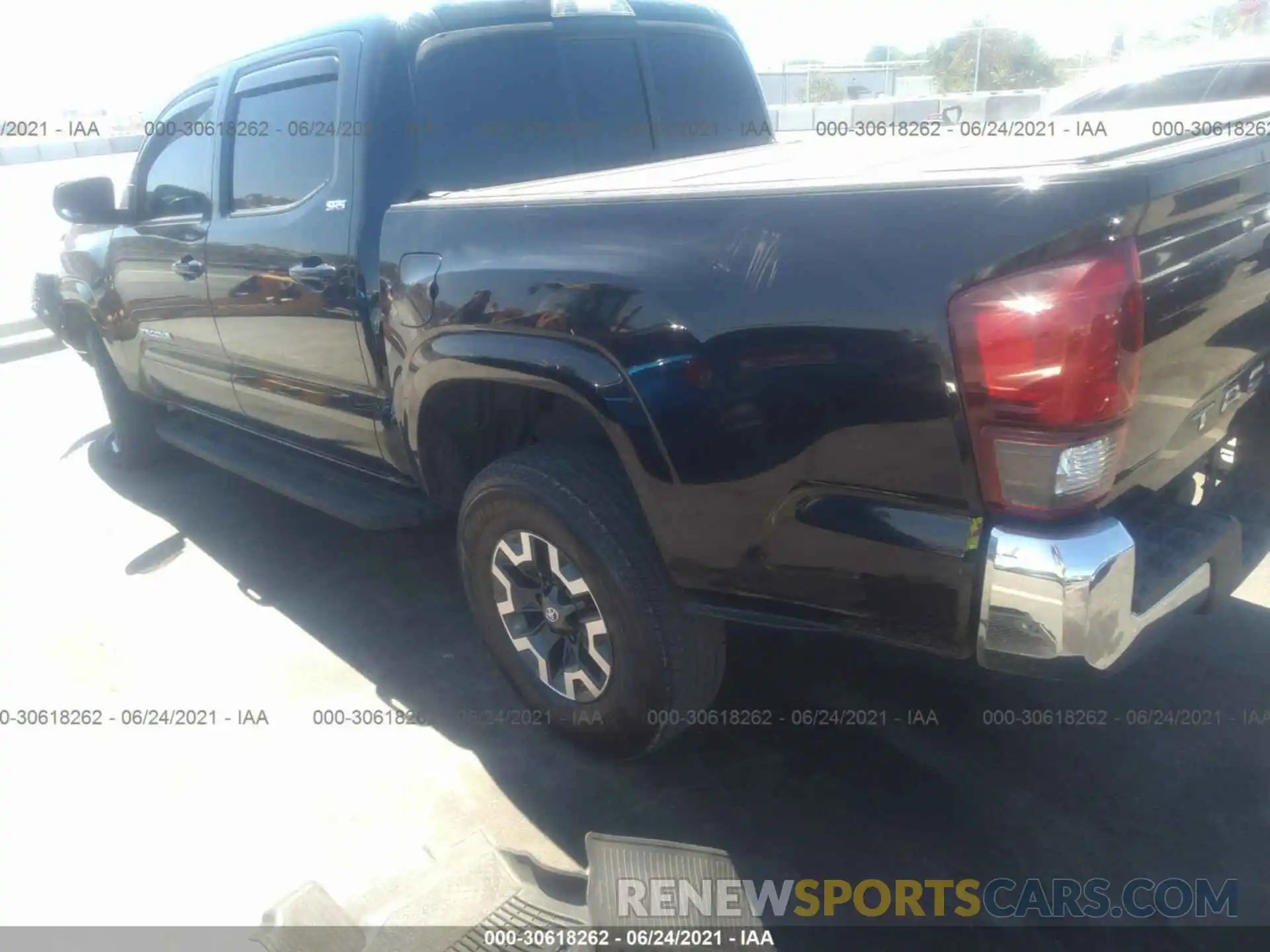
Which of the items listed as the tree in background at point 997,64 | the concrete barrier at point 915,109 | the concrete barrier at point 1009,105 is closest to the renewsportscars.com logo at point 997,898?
the concrete barrier at point 1009,105

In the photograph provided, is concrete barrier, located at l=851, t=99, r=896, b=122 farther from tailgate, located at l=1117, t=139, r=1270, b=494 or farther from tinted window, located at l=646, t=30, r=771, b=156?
tailgate, located at l=1117, t=139, r=1270, b=494

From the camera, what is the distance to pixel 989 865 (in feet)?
7.39

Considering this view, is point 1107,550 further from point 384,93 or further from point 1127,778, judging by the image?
point 384,93

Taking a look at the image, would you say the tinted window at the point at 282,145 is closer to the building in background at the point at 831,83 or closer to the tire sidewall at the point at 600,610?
the tire sidewall at the point at 600,610

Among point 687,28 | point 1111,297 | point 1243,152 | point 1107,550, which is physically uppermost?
point 687,28

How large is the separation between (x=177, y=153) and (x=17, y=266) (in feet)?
34.6

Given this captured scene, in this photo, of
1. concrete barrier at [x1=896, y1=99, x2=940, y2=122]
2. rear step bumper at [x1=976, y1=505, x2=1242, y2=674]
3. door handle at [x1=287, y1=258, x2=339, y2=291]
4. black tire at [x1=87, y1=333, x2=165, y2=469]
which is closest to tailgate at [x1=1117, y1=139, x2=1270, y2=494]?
rear step bumper at [x1=976, y1=505, x2=1242, y2=674]

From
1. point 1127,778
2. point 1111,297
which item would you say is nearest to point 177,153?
point 1111,297

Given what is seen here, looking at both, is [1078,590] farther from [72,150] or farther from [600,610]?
[72,150]

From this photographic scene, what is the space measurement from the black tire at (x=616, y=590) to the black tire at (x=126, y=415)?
3.49m

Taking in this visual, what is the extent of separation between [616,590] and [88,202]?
11.4ft

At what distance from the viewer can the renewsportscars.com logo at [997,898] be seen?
6.95 feet

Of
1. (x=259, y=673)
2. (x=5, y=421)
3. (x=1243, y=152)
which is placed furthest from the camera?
(x=5, y=421)

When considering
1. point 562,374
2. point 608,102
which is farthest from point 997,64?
point 562,374
